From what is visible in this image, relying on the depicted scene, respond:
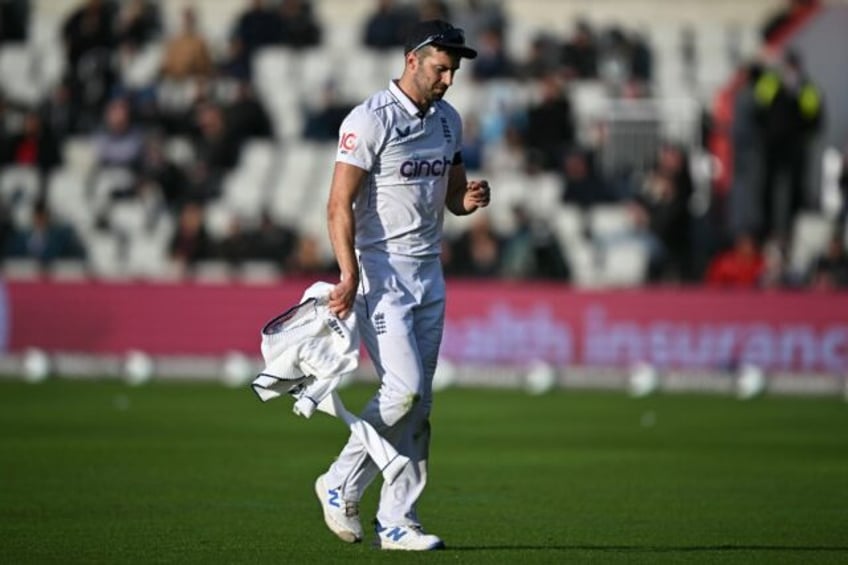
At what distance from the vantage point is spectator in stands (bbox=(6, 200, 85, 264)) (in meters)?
26.5

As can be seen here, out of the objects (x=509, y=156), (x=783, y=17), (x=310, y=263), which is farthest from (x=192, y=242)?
(x=783, y=17)

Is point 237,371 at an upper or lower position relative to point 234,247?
lower

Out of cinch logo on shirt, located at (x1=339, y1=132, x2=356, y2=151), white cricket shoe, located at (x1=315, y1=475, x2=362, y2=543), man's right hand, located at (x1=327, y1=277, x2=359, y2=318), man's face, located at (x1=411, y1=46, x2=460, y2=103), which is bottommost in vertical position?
white cricket shoe, located at (x1=315, y1=475, x2=362, y2=543)

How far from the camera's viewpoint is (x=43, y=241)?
87.0 feet

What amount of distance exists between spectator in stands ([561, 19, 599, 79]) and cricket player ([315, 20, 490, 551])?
18469mm

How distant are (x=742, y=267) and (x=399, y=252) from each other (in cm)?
1473

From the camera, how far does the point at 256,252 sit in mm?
25938

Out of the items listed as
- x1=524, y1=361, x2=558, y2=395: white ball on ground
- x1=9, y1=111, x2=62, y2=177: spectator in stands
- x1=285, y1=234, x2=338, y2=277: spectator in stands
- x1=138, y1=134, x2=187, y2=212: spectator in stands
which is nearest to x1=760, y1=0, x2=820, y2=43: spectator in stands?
x1=524, y1=361, x2=558, y2=395: white ball on ground

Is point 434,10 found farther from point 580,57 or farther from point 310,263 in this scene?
point 310,263

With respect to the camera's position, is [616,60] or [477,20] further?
[477,20]

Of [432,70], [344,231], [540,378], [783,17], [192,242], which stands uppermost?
[783,17]

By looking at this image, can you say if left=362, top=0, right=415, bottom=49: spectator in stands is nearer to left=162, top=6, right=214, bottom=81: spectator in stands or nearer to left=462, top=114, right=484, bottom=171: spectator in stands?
left=162, top=6, right=214, bottom=81: spectator in stands

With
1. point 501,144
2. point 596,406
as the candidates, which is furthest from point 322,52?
point 596,406

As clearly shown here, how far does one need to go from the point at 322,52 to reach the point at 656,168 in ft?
19.7
